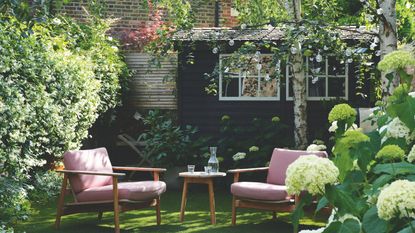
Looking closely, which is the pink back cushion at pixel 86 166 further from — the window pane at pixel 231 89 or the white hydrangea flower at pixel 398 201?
the white hydrangea flower at pixel 398 201

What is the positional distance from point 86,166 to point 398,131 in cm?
542

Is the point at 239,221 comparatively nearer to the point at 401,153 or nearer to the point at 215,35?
the point at 215,35

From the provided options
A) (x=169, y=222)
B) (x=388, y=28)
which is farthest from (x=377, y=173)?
(x=388, y=28)

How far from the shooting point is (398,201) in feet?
6.23

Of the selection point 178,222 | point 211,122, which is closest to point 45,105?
point 178,222

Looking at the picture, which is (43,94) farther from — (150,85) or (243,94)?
(150,85)

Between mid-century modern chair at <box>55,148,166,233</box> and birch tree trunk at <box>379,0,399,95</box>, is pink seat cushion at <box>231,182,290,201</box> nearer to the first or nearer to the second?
mid-century modern chair at <box>55,148,166,233</box>

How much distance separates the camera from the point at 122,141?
511 inches

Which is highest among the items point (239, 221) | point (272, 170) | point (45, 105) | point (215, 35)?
point (215, 35)

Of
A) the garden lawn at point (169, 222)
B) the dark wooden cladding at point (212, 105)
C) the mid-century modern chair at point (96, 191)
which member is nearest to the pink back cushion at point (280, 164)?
the garden lawn at point (169, 222)

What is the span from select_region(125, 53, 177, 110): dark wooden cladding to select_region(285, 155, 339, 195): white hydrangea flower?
435 inches

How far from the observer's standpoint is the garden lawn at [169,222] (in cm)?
752

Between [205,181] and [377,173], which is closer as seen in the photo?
[377,173]

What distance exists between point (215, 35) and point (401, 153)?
7.73 m
